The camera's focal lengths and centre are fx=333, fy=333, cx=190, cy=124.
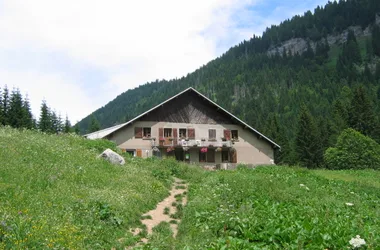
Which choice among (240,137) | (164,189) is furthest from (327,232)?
(240,137)

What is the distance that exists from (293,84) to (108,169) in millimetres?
181185

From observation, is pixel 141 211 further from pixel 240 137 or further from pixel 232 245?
pixel 240 137

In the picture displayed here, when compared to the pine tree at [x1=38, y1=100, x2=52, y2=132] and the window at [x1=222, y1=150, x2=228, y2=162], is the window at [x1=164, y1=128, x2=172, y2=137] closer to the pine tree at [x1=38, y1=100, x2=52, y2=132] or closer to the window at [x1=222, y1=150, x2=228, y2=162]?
the window at [x1=222, y1=150, x2=228, y2=162]

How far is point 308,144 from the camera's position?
71312 mm

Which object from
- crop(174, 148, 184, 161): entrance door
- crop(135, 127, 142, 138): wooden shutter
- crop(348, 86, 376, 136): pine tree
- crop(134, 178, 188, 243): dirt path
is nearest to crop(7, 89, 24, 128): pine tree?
crop(135, 127, 142, 138): wooden shutter

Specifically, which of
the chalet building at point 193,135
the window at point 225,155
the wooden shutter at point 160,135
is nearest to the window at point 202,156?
the chalet building at point 193,135

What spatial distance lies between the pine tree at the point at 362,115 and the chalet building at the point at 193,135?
3877 cm

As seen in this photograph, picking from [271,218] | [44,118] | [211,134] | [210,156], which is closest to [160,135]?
[211,134]

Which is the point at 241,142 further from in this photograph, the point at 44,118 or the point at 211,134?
the point at 44,118

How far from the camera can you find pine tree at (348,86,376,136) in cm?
7181

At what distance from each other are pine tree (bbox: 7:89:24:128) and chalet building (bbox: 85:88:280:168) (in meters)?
19.8

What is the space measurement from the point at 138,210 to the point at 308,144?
64.3 metres

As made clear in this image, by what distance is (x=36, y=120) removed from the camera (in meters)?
68.1

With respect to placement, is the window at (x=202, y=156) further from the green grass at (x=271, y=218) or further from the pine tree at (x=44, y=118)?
the pine tree at (x=44, y=118)
